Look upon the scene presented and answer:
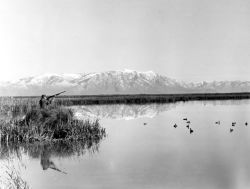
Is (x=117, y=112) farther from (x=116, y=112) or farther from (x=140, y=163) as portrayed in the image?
(x=140, y=163)

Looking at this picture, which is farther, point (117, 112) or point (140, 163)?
point (117, 112)

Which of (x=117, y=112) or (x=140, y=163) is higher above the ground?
(x=117, y=112)

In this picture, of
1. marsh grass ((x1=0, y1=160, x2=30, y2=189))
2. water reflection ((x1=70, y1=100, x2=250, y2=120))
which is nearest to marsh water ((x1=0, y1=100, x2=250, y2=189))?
marsh grass ((x1=0, y1=160, x2=30, y2=189))

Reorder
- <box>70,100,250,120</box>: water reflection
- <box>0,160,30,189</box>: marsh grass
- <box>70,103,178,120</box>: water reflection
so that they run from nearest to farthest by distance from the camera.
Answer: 1. <box>0,160,30,189</box>: marsh grass
2. <box>70,103,178,120</box>: water reflection
3. <box>70,100,250,120</box>: water reflection

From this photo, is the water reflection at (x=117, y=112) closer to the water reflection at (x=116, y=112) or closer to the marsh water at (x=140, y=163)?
the water reflection at (x=116, y=112)

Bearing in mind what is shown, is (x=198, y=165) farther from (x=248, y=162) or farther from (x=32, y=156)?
(x=32, y=156)

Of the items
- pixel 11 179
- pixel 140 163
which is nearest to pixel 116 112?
pixel 140 163

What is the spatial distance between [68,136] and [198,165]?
288 inches

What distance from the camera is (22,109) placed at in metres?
28.5

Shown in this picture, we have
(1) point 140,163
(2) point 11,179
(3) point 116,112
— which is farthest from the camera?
(3) point 116,112

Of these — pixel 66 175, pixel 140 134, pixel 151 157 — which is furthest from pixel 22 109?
pixel 66 175

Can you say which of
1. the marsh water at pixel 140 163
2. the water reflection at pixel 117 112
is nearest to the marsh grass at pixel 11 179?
the marsh water at pixel 140 163

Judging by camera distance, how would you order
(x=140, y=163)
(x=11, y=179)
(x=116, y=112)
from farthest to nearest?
(x=116, y=112) → (x=140, y=163) → (x=11, y=179)

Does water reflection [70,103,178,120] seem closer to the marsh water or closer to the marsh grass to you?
the marsh water
